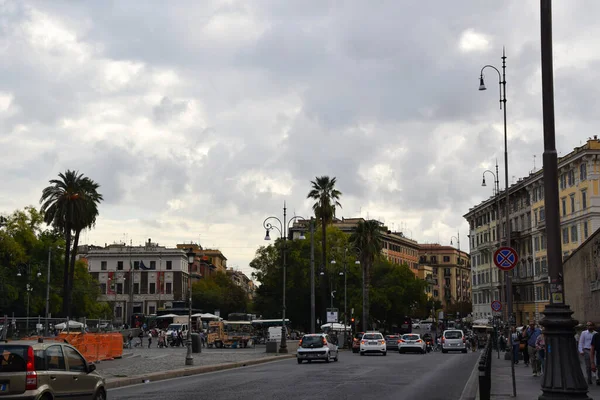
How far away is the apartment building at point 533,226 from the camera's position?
76.3m

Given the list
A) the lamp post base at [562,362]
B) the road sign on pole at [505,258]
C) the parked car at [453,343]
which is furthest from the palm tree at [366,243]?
the lamp post base at [562,362]

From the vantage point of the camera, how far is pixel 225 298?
136500 millimetres

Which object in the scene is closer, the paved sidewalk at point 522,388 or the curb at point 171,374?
the paved sidewalk at point 522,388

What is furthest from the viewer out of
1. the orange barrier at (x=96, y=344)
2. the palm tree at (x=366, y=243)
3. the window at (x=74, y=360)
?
the palm tree at (x=366, y=243)

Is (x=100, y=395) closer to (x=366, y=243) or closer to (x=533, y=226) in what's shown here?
(x=366, y=243)

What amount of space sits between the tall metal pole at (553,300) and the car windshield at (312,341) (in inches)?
1075

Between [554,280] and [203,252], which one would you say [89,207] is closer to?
[554,280]

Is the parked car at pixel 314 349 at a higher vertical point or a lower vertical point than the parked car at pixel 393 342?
higher

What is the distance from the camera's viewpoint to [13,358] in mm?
12711

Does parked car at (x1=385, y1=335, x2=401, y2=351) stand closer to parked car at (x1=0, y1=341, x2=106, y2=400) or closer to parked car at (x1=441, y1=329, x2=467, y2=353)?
parked car at (x1=441, y1=329, x2=467, y2=353)

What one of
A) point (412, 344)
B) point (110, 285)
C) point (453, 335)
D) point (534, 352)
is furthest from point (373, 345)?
point (110, 285)

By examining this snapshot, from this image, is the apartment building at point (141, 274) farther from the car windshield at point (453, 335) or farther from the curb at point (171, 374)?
the curb at point (171, 374)

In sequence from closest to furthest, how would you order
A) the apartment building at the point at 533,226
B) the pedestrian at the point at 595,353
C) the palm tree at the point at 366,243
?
1. the pedestrian at the point at 595,353
2. the apartment building at the point at 533,226
3. the palm tree at the point at 366,243

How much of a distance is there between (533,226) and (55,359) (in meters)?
85.6
